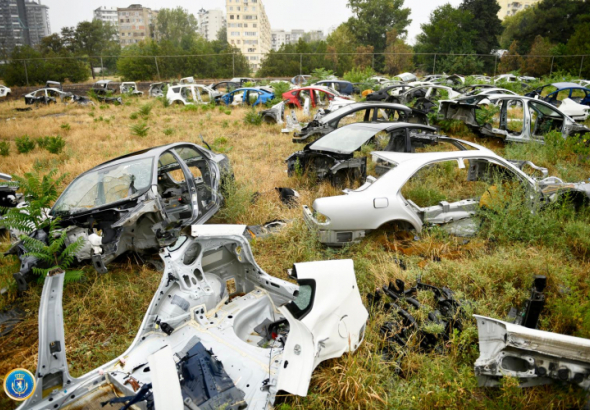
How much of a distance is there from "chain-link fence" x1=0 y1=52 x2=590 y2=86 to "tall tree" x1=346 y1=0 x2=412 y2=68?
708 inches

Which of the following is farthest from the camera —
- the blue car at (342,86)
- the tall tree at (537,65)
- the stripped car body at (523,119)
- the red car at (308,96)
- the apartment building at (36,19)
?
the apartment building at (36,19)

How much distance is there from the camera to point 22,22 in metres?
76.9

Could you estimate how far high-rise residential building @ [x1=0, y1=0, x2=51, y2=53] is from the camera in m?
62.1

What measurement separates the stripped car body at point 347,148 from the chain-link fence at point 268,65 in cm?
2353

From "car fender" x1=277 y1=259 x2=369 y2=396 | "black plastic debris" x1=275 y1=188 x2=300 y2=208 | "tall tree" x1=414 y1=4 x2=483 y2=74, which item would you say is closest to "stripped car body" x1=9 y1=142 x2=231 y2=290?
"black plastic debris" x1=275 y1=188 x2=300 y2=208

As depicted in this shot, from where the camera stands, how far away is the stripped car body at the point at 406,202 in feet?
15.1

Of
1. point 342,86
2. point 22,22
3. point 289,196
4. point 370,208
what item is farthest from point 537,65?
point 22,22

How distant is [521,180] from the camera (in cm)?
515

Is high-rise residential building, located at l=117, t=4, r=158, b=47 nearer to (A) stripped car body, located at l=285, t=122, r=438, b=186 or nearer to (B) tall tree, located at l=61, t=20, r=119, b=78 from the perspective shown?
(B) tall tree, located at l=61, t=20, r=119, b=78

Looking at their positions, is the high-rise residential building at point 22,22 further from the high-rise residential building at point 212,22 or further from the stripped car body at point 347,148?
the high-rise residential building at point 212,22

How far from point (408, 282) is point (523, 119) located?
22.8ft

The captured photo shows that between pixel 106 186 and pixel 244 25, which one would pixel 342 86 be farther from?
pixel 244 25

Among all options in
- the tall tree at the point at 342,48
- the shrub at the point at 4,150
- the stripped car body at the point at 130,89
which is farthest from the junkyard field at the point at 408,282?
the tall tree at the point at 342,48

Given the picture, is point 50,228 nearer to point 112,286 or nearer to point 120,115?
point 112,286
